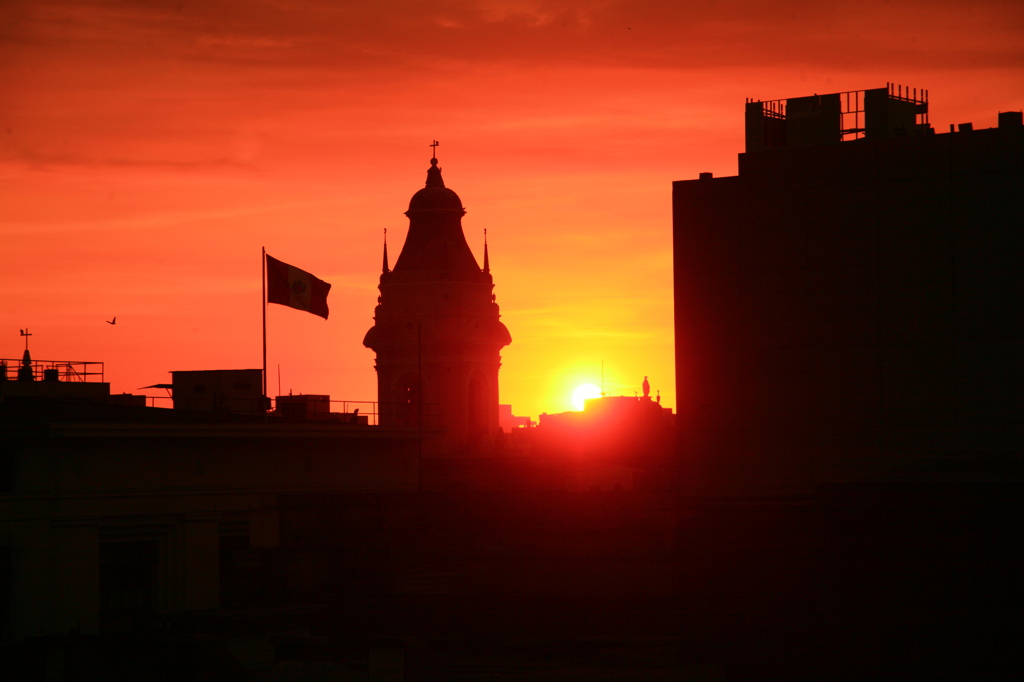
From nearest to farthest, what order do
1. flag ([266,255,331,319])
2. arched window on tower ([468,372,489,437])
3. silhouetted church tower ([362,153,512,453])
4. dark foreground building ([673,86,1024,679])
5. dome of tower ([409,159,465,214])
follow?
dark foreground building ([673,86,1024,679]) → flag ([266,255,331,319]) → silhouetted church tower ([362,153,512,453]) → arched window on tower ([468,372,489,437]) → dome of tower ([409,159,465,214])

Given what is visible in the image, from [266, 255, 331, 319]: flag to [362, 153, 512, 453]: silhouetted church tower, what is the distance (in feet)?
99.4

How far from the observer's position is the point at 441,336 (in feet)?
313

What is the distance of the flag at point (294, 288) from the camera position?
5884 cm

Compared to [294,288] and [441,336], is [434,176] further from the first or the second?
[294,288]

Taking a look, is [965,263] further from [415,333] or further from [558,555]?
[415,333]

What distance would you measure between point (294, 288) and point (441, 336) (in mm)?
35451

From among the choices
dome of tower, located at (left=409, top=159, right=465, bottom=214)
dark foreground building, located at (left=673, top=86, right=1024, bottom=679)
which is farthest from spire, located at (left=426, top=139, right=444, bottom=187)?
dark foreground building, located at (left=673, top=86, right=1024, bottom=679)

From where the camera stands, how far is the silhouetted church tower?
94688 mm

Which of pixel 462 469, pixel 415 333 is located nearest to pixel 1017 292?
pixel 462 469

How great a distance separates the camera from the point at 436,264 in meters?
98.4

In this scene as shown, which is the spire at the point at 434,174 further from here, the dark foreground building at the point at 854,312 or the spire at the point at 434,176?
the dark foreground building at the point at 854,312

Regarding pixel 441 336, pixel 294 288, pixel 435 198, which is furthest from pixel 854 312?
pixel 435 198

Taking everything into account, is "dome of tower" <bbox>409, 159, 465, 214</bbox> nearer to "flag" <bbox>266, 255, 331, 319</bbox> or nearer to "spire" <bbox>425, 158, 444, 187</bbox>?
"spire" <bbox>425, 158, 444, 187</bbox>

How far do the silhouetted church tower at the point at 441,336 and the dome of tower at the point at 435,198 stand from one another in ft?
1.43
